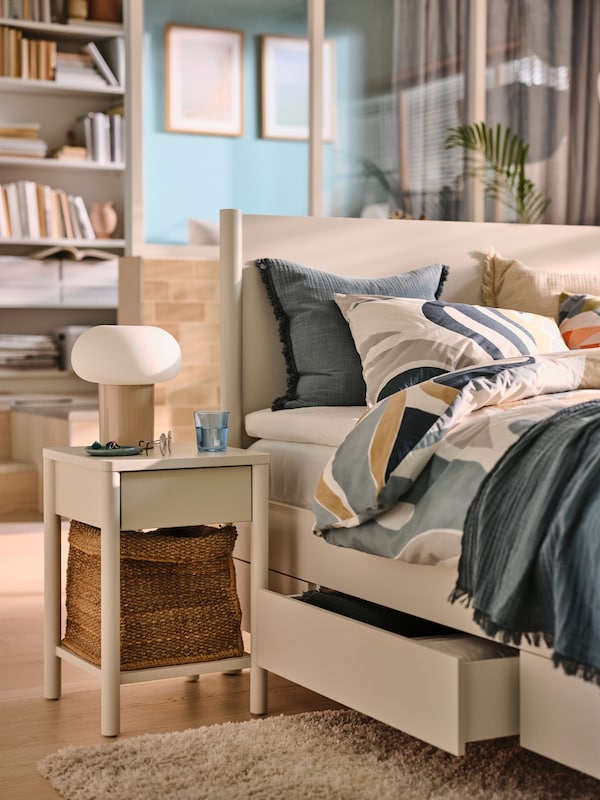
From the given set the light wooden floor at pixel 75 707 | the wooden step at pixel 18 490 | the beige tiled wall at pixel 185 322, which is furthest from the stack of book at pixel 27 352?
the light wooden floor at pixel 75 707

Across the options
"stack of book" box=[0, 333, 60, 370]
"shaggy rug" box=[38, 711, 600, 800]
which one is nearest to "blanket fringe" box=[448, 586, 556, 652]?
"shaggy rug" box=[38, 711, 600, 800]

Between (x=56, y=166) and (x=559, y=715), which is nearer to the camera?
(x=559, y=715)

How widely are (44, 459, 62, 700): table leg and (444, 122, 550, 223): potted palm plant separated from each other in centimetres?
285

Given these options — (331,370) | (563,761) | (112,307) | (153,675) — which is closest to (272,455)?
(331,370)

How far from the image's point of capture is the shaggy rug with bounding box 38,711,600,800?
5.59 feet

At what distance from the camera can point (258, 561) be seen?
2.18m

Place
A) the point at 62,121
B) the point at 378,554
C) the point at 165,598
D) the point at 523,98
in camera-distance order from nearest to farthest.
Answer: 1. the point at 378,554
2. the point at 165,598
3. the point at 523,98
4. the point at 62,121

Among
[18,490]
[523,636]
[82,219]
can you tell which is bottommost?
[18,490]

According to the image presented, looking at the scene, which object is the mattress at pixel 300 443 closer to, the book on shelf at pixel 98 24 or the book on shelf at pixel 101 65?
the book on shelf at pixel 101 65

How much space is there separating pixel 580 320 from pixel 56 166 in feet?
10.1

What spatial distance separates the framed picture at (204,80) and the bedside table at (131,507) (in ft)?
8.57

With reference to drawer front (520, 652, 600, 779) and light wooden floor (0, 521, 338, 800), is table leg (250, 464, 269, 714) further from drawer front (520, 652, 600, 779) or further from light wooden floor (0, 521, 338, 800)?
drawer front (520, 652, 600, 779)

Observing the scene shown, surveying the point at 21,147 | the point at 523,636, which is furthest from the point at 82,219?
the point at 523,636

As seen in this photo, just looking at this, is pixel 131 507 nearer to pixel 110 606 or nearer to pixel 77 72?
pixel 110 606
